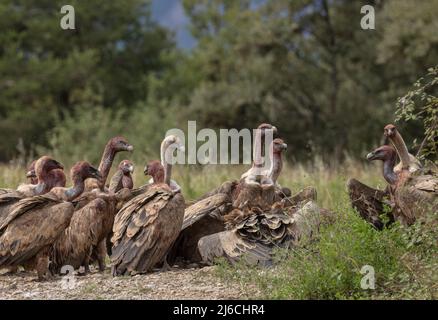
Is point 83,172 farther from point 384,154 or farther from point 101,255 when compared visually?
point 384,154

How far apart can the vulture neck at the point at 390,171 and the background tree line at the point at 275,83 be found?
39.7 feet

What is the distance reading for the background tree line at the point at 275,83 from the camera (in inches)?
1065

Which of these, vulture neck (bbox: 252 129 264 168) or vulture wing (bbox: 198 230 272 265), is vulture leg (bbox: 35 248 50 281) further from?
vulture neck (bbox: 252 129 264 168)

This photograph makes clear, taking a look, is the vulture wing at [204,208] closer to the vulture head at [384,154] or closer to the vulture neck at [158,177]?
the vulture neck at [158,177]

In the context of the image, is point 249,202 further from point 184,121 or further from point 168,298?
point 184,121

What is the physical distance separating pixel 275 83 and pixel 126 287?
73.6 feet

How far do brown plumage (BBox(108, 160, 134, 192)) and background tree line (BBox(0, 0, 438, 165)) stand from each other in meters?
12.4

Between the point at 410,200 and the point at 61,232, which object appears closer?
the point at 61,232

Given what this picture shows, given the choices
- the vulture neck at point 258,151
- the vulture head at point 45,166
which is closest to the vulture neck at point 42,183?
the vulture head at point 45,166

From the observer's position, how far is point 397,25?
2623cm

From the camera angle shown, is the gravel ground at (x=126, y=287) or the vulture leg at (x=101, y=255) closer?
the gravel ground at (x=126, y=287)

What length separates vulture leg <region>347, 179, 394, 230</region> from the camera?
908cm
